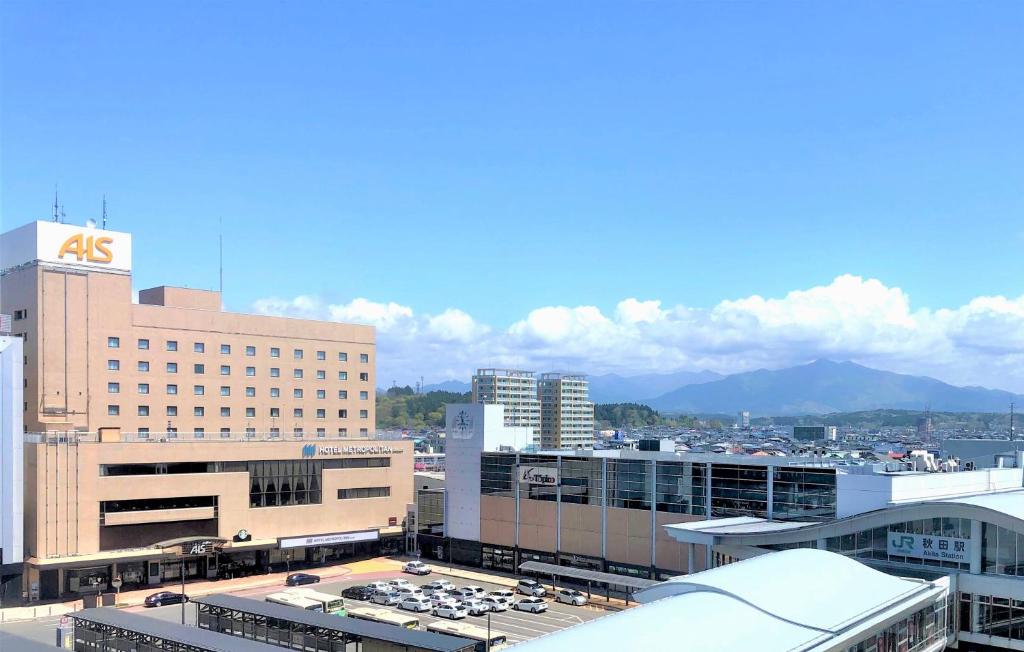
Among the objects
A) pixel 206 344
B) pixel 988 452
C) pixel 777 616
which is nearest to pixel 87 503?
pixel 206 344

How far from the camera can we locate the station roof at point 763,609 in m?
22.7

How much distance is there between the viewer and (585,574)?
5744 centimetres

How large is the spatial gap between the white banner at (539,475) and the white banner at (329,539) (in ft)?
54.5

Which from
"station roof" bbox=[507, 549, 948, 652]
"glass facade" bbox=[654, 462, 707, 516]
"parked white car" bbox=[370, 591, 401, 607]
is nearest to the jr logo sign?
"parked white car" bbox=[370, 591, 401, 607]

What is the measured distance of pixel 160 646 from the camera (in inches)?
1489

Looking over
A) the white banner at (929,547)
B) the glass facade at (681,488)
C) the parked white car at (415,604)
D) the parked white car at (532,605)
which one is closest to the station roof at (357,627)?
the parked white car at (415,604)

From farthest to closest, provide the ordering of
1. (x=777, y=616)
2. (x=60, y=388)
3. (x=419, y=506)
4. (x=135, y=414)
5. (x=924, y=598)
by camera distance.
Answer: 1. (x=419, y=506)
2. (x=135, y=414)
3. (x=60, y=388)
4. (x=924, y=598)
5. (x=777, y=616)

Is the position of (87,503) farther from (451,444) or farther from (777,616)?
(777,616)

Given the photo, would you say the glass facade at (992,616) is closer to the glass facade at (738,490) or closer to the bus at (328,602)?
the glass facade at (738,490)

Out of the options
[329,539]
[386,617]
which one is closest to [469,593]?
[386,617]

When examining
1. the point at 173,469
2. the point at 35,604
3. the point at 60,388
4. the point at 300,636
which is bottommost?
the point at 35,604

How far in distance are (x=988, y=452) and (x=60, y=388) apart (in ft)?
255

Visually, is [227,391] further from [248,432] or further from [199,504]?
[199,504]

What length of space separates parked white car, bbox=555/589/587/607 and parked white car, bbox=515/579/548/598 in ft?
3.53
